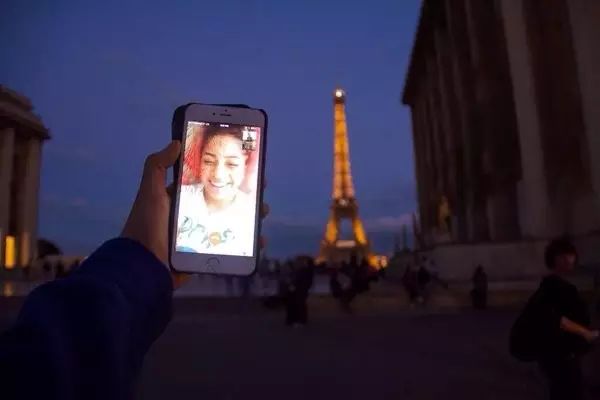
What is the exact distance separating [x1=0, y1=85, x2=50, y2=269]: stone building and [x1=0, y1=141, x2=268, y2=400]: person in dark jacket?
5665 centimetres

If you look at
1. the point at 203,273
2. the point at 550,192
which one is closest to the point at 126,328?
the point at 203,273

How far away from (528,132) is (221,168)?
2096cm

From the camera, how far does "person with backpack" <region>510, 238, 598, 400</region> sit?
13.2ft

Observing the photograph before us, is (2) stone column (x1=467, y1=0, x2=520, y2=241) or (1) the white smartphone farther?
(2) stone column (x1=467, y1=0, x2=520, y2=241)

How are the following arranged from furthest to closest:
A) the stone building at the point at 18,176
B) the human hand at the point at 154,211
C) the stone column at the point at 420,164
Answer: the stone column at the point at 420,164, the stone building at the point at 18,176, the human hand at the point at 154,211

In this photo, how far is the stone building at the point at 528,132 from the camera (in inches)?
673

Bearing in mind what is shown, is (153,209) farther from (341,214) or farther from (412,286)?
(341,214)

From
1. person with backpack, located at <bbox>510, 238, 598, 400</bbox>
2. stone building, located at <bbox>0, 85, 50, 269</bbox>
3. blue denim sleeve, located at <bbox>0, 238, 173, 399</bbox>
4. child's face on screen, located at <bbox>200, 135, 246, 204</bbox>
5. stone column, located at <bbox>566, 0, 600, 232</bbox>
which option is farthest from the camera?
stone building, located at <bbox>0, 85, 50, 269</bbox>

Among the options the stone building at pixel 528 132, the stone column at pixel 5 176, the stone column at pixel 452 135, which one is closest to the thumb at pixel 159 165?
the stone building at pixel 528 132

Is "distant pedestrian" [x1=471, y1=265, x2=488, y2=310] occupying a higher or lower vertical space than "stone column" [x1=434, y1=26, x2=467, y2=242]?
lower

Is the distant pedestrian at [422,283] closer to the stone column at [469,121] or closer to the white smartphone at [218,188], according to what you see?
the stone column at [469,121]

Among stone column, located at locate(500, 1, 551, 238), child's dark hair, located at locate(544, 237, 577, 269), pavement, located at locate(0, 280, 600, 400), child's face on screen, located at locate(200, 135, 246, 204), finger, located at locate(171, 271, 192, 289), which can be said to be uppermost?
stone column, located at locate(500, 1, 551, 238)

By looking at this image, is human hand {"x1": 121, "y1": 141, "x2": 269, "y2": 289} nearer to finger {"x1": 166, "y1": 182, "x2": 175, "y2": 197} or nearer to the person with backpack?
finger {"x1": 166, "y1": 182, "x2": 175, "y2": 197}

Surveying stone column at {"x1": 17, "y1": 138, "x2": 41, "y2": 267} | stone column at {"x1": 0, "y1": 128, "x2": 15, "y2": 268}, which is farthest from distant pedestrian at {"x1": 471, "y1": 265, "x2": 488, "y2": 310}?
stone column at {"x1": 17, "y1": 138, "x2": 41, "y2": 267}
